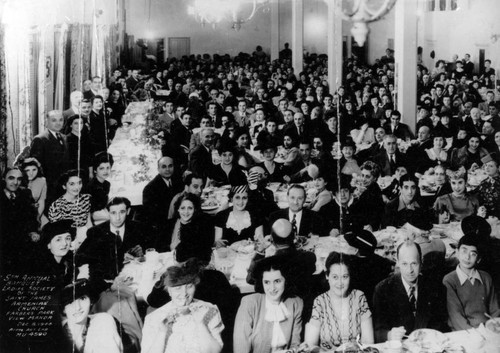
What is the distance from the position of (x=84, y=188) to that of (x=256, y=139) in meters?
1.62

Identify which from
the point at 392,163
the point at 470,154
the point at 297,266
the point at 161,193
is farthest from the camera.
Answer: the point at 392,163

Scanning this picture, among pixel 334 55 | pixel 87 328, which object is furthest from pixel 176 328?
pixel 334 55

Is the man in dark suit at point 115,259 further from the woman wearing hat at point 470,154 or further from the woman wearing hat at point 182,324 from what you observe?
the woman wearing hat at point 470,154

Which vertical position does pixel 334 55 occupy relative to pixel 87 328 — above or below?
above

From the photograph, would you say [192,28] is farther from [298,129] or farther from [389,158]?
[389,158]

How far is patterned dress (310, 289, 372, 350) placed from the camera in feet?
11.3

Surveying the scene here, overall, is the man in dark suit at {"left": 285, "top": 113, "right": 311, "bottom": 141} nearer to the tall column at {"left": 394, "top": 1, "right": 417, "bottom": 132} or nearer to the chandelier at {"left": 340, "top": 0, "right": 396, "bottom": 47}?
the tall column at {"left": 394, "top": 1, "right": 417, "bottom": 132}

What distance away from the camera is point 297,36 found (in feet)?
24.8

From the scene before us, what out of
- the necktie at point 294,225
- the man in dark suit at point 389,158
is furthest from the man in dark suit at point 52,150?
the man in dark suit at point 389,158

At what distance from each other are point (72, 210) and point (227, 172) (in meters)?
1.15

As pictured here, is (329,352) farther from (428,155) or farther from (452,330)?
(428,155)

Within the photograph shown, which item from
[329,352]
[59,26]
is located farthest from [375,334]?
[59,26]

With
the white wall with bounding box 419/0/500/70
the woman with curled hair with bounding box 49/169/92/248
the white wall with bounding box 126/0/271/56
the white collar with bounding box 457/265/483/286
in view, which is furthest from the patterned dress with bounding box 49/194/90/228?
the white wall with bounding box 419/0/500/70

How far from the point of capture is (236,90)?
21.5 feet
